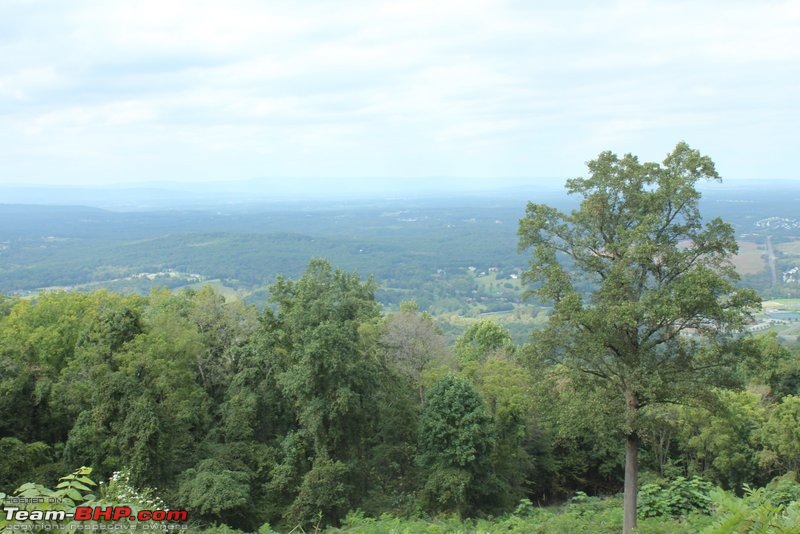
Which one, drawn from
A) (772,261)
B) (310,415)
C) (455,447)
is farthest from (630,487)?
(772,261)

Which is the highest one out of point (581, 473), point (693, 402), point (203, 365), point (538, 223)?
point (538, 223)

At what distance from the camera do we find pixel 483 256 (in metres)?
158

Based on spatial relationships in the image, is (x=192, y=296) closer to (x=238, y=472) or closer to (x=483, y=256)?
(x=238, y=472)

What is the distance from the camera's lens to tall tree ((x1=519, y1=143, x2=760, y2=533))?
11.8m

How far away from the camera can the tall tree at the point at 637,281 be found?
38.8 feet

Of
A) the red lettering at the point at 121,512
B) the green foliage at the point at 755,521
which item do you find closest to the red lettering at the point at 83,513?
the red lettering at the point at 121,512

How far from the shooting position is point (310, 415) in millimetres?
18297

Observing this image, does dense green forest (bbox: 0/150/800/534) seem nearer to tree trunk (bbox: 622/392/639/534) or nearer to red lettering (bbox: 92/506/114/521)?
tree trunk (bbox: 622/392/639/534)

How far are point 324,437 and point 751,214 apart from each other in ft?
614

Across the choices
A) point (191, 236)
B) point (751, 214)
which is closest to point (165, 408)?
point (191, 236)

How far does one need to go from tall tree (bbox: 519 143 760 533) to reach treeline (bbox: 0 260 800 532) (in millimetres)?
673

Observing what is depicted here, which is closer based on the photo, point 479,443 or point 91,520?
point 91,520

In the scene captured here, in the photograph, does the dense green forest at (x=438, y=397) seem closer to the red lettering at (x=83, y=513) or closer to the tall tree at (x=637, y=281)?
the tall tree at (x=637, y=281)

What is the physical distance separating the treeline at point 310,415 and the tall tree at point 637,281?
673 mm
